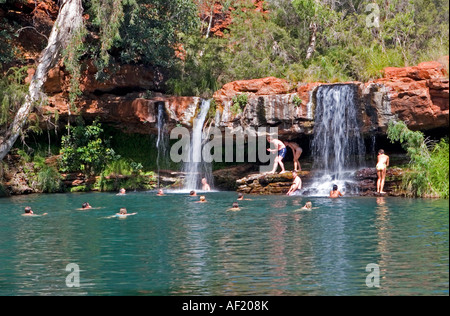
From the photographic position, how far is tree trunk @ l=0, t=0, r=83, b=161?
25.6 m

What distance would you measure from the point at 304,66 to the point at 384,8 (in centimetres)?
479

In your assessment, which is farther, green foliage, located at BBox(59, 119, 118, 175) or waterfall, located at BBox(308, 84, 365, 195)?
green foliage, located at BBox(59, 119, 118, 175)

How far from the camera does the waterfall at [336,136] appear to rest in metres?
23.9

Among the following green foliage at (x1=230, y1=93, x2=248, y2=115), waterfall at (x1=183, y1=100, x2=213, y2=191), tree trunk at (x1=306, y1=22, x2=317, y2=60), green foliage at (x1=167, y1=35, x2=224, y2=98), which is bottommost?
waterfall at (x1=183, y1=100, x2=213, y2=191)

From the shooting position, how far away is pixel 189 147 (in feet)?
89.0

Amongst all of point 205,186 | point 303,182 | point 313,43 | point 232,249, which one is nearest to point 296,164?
point 303,182

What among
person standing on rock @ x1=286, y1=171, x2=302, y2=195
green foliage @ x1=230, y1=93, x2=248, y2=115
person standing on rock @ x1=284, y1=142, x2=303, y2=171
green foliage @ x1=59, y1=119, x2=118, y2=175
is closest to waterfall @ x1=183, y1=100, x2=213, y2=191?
green foliage @ x1=230, y1=93, x2=248, y2=115

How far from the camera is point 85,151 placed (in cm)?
2717

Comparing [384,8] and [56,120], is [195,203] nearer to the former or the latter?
[56,120]

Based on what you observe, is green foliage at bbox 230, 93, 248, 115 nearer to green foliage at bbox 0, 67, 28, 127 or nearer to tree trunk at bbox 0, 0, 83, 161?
tree trunk at bbox 0, 0, 83, 161

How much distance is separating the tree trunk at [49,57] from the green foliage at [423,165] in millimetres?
13337

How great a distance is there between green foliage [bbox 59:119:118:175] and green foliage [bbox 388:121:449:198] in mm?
12282

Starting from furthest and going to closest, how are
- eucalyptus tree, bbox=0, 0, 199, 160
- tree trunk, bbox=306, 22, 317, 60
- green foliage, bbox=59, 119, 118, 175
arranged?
tree trunk, bbox=306, 22, 317, 60 → green foliage, bbox=59, 119, 118, 175 → eucalyptus tree, bbox=0, 0, 199, 160
